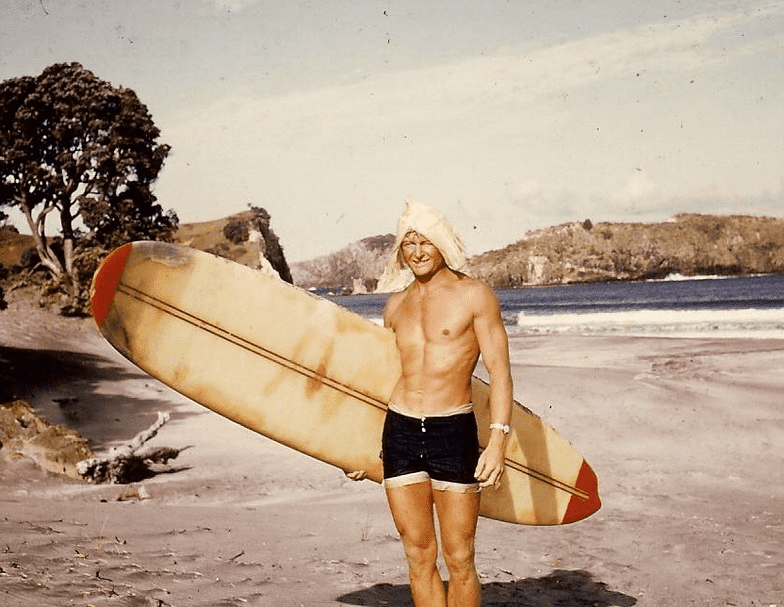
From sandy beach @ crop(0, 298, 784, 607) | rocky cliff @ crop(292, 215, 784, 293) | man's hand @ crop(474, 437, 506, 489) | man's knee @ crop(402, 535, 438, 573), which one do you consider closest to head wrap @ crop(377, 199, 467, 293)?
man's hand @ crop(474, 437, 506, 489)

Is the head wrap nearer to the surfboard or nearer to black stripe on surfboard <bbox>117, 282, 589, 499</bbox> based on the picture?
the surfboard

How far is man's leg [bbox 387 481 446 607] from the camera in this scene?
3342mm

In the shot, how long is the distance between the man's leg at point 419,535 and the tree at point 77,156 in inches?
899

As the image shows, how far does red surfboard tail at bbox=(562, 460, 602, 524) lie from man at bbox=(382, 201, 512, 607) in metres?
1.08

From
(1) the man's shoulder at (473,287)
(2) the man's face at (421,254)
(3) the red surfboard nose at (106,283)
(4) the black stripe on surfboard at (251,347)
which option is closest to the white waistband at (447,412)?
(1) the man's shoulder at (473,287)

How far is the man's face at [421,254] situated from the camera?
134 inches

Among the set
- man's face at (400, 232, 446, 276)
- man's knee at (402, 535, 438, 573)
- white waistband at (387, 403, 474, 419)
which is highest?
man's face at (400, 232, 446, 276)

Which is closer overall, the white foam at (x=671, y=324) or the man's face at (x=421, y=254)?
the man's face at (x=421, y=254)

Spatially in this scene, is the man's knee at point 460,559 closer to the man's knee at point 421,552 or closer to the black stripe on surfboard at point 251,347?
the man's knee at point 421,552

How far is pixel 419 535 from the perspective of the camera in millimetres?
3383

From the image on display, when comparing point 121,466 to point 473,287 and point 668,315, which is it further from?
point 668,315

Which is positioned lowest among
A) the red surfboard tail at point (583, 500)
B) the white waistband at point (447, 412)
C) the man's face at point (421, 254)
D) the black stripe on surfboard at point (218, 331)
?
the red surfboard tail at point (583, 500)

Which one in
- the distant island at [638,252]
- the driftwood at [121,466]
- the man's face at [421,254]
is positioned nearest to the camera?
the man's face at [421,254]

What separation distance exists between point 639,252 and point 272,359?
11068cm
